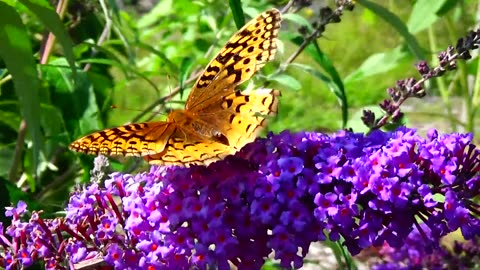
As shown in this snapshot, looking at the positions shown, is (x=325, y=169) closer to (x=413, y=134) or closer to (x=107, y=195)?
(x=413, y=134)

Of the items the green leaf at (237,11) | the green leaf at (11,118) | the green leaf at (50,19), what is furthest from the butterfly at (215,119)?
the green leaf at (11,118)

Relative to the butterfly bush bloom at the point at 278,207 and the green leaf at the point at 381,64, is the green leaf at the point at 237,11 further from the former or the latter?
the green leaf at the point at 381,64

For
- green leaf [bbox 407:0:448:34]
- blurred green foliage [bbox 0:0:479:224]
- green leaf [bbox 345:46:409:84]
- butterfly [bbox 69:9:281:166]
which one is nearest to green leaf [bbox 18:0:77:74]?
blurred green foliage [bbox 0:0:479:224]

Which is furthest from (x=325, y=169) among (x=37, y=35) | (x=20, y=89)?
(x=37, y=35)

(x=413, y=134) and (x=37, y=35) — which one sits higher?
(x=413, y=134)

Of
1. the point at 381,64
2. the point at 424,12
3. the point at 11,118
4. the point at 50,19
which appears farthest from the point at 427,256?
the point at 50,19
